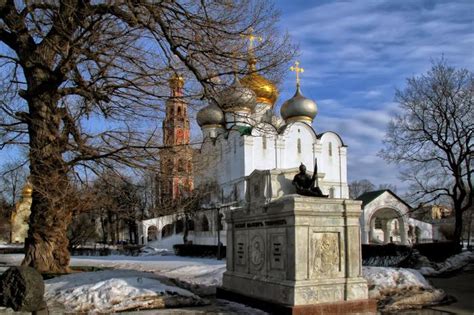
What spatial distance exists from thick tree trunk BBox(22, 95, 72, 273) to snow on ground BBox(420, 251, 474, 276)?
1190 cm

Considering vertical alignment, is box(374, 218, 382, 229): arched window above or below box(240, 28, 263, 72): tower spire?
below

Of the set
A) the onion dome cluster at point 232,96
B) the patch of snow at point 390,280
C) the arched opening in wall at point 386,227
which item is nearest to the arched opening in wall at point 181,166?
the onion dome cluster at point 232,96

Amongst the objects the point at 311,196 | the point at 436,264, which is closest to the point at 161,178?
the point at 311,196

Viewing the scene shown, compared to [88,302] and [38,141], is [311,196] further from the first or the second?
[38,141]

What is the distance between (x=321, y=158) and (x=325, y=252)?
34.9m

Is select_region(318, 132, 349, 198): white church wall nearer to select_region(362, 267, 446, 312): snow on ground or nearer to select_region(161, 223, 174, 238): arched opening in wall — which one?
select_region(161, 223, 174, 238): arched opening in wall

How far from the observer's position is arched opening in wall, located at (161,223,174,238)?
46.2m

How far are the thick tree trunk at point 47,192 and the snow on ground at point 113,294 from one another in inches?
74.9

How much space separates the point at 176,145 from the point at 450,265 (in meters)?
12.3

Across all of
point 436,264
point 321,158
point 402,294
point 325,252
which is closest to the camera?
point 325,252

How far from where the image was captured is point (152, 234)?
47625 millimetres

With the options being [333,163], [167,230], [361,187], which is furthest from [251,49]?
[361,187]

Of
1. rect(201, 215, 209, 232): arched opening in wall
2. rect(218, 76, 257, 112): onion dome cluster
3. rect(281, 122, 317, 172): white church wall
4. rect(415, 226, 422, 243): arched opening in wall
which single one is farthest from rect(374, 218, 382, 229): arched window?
rect(218, 76, 257, 112): onion dome cluster

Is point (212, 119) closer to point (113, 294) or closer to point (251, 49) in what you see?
point (251, 49)
